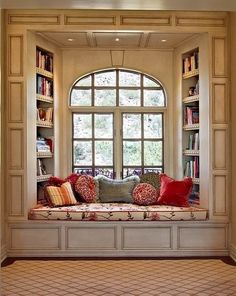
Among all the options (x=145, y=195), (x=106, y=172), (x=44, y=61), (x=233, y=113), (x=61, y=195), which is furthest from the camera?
(x=106, y=172)

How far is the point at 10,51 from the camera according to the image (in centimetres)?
587

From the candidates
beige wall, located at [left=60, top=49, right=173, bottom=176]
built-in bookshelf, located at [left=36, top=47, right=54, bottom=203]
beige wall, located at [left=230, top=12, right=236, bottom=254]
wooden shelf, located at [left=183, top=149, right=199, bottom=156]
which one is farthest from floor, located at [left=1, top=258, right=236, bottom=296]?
beige wall, located at [left=60, top=49, right=173, bottom=176]

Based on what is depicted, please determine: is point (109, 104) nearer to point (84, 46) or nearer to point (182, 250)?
point (84, 46)

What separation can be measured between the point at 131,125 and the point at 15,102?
2064 millimetres

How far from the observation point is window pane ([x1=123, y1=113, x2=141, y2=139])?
7.25 meters

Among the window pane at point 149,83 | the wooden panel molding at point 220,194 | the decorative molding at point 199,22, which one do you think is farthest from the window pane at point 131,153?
the decorative molding at point 199,22

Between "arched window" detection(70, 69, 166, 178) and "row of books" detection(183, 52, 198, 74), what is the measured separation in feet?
2.02

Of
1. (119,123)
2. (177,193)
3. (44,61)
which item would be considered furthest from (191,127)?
(44,61)

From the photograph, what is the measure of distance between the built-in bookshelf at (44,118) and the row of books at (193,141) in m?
2.01

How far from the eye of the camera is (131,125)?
726cm

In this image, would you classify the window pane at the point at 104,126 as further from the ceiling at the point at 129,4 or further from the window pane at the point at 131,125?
the ceiling at the point at 129,4

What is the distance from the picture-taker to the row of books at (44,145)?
640 centimetres

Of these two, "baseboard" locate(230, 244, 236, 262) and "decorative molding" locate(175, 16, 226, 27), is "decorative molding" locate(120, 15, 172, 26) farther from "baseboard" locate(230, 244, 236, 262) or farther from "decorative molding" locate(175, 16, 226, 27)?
"baseboard" locate(230, 244, 236, 262)

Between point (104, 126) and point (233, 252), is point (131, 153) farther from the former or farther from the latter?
point (233, 252)
